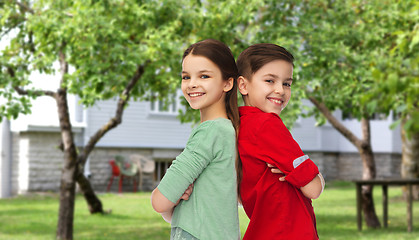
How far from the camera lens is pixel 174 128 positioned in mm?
20766

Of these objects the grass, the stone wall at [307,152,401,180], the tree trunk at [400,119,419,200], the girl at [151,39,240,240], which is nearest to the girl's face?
the girl at [151,39,240,240]

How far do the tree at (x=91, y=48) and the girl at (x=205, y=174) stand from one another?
5.15m

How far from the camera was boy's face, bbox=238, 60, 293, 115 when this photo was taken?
262 cm

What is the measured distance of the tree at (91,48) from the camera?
768 centimetres

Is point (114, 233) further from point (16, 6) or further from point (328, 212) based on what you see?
point (328, 212)

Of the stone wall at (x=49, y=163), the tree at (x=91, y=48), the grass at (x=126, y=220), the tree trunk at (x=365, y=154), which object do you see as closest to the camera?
the tree at (x=91, y=48)

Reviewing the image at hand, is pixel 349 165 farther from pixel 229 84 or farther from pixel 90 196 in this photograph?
pixel 229 84

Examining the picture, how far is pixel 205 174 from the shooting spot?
244 centimetres

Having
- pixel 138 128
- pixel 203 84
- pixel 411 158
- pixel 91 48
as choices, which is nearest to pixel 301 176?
pixel 203 84

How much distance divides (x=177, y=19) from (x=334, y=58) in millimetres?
2328

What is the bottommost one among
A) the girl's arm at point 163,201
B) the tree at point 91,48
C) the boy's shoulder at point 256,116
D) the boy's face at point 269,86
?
the girl's arm at point 163,201

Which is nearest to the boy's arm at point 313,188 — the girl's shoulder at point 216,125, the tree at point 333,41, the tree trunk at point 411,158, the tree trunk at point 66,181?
the girl's shoulder at point 216,125

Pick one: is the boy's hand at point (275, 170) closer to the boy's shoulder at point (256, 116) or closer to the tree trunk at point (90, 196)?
the boy's shoulder at point (256, 116)

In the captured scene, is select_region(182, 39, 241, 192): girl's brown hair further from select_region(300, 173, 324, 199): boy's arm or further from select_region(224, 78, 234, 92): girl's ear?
select_region(300, 173, 324, 199): boy's arm
